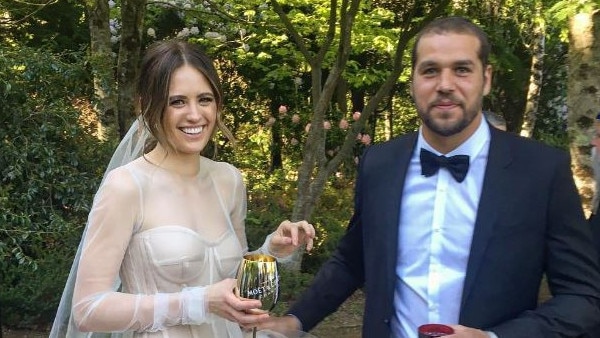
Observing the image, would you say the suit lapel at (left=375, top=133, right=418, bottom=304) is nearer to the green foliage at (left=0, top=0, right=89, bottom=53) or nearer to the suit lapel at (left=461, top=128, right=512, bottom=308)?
the suit lapel at (left=461, top=128, right=512, bottom=308)

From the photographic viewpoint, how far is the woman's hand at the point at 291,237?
2.67m

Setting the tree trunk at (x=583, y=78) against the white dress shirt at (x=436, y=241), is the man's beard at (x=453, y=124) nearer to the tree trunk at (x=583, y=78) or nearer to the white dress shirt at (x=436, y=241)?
the white dress shirt at (x=436, y=241)

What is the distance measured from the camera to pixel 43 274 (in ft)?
23.7

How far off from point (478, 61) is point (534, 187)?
1.38ft

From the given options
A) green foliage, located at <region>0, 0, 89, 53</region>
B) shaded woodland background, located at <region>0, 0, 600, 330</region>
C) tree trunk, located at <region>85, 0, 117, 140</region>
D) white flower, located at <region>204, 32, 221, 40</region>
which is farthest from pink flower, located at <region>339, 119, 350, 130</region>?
tree trunk, located at <region>85, 0, 117, 140</region>

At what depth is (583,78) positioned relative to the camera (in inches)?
289

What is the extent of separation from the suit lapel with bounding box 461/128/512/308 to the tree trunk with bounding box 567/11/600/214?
5.45 m

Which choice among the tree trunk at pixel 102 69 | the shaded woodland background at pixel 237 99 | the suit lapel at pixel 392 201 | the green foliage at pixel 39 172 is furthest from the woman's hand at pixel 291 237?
the tree trunk at pixel 102 69

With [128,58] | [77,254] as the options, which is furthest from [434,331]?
[128,58]

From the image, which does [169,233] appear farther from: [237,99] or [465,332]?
[237,99]

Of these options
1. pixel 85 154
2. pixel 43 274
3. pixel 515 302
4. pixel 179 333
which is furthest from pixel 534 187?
pixel 43 274

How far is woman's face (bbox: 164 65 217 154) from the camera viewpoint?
8.41ft

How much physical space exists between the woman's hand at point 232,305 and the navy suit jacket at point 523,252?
423mm

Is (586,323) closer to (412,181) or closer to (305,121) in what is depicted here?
(412,181)
